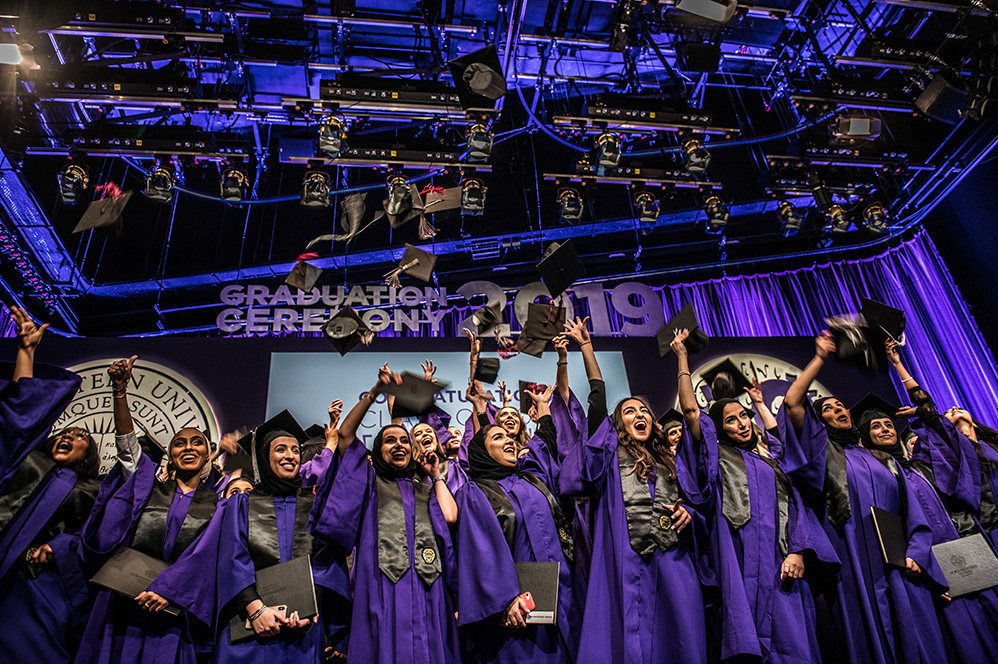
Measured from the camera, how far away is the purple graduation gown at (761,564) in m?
2.97

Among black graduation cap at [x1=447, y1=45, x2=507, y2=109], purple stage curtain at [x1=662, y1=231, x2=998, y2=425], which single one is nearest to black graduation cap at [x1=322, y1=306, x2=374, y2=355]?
black graduation cap at [x1=447, y1=45, x2=507, y2=109]

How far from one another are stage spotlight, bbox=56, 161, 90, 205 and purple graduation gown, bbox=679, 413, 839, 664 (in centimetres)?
529

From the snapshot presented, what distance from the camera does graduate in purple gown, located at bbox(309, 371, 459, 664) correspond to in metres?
2.83

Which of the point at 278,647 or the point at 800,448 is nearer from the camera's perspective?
the point at 278,647

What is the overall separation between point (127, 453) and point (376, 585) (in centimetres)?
130

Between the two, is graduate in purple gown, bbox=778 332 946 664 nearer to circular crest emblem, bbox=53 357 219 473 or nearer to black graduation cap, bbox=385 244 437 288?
black graduation cap, bbox=385 244 437 288

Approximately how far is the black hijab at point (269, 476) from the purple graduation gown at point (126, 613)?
35 cm

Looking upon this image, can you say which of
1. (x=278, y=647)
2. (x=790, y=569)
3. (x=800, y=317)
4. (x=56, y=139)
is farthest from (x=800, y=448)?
(x=56, y=139)

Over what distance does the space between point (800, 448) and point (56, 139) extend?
6.04m

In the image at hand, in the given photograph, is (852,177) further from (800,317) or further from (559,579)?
(559,579)

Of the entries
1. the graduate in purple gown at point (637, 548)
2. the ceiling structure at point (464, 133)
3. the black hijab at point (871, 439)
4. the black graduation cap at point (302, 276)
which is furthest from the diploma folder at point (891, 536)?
the black graduation cap at point (302, 276)

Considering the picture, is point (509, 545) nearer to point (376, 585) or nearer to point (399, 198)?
point (376, 585)

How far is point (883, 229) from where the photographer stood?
6.91 metres

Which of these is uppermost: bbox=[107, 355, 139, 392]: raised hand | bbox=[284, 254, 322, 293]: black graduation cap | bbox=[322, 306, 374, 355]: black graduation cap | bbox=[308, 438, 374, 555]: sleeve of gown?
bbox=[284, 254, 322, 293]: black graduation cap
